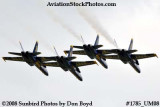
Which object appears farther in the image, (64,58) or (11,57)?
(11,57)

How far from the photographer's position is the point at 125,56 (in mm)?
148500

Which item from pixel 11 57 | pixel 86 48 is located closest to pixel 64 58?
pixel 86 48

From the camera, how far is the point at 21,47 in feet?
483

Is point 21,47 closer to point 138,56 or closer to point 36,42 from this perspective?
point 36,42

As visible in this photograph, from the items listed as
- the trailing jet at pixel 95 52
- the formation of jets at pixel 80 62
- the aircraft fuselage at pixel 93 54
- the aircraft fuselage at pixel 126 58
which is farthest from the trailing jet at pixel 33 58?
the aircraft fuselage at pixel 126 58

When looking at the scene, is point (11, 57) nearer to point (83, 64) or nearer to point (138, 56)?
point (83, 64)

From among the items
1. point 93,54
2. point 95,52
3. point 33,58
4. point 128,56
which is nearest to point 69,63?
point 93,54

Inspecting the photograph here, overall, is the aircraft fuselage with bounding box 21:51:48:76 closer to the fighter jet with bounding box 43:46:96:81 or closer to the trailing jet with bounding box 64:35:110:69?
the fighter jet with bounding box 43:46:96:81

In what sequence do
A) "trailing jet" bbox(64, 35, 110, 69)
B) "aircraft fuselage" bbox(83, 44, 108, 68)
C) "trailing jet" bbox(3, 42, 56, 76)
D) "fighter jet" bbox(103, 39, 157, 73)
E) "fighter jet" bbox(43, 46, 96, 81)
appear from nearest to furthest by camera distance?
"fighter jet" bbox(43, 46, 96, 81) < "trailing jet" bbox(3, 42, 56, 76) < "trailing jet" bbox(64, 35, 110, 69) < "aircraft fuselage" bbox(83, 44, 108, 68) < "fighter jet" bbox(103, 39, 157, 73)

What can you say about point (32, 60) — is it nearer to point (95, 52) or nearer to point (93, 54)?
point (93, 54)

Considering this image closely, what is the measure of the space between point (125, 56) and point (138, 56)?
3.65m

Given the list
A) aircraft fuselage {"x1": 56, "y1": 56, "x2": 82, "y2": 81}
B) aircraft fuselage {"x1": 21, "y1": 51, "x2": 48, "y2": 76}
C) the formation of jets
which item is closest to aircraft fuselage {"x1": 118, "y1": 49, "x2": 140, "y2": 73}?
the formation of jets

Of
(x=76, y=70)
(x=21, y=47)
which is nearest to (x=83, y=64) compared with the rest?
(x=76, y=70)

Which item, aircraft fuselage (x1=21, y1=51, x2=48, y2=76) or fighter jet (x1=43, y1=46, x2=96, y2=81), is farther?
aircraft fuselage (x1=21, y1=51, x2=48, y2=76)
